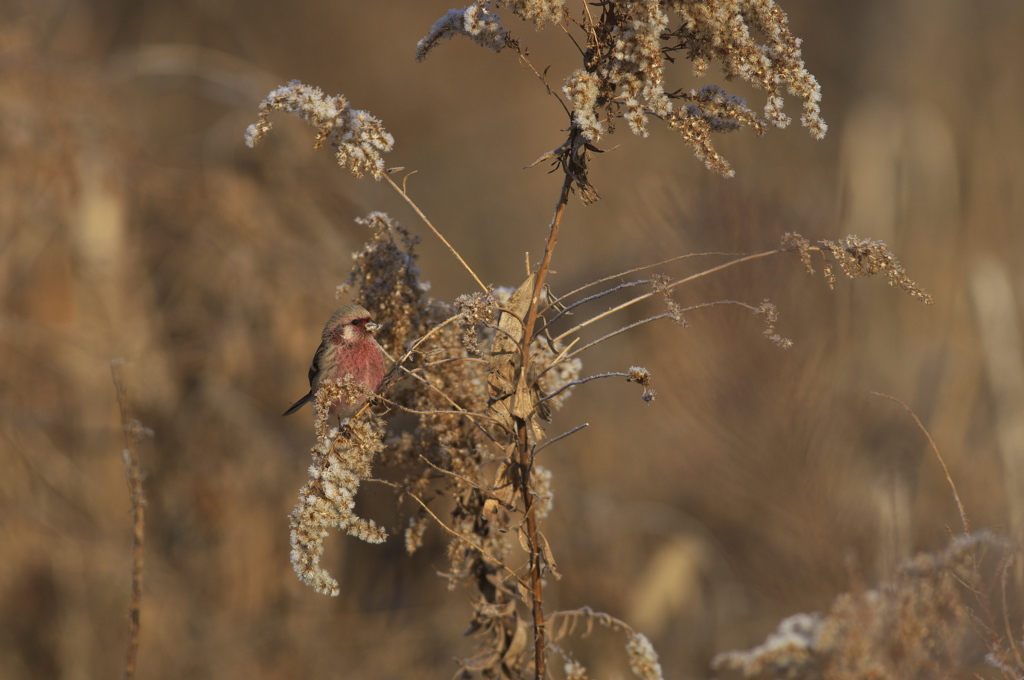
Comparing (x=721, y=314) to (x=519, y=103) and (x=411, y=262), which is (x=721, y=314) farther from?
(x=519, y=103)

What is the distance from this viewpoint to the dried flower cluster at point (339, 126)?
1.12 m

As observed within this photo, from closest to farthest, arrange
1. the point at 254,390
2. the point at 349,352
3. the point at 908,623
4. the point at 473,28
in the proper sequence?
the point at 473,28
the point at 908,623
the point at 349,352
the point at 254,390

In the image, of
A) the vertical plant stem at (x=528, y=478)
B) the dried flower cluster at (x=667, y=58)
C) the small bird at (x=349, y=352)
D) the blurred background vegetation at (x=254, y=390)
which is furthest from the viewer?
the blurred background vegetation at (x=254, y=390)

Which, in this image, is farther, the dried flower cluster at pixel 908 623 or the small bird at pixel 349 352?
the small bird at pixel 349 352

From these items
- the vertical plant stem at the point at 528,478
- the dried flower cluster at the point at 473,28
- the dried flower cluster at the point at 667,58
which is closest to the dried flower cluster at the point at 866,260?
the dried flower cluster at the point at 667,58

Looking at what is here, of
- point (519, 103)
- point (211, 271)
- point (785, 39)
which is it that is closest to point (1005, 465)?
point (785, 39)

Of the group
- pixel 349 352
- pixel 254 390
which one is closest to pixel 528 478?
pixel 349 352

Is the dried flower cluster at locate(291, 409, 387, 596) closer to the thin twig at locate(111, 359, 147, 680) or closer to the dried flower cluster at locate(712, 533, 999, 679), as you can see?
the thin twig at locate(111, 359, 147, 680)

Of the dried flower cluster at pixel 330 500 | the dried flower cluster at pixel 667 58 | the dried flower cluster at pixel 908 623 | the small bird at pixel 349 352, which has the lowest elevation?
the dried flower cluster at pixel 908 623

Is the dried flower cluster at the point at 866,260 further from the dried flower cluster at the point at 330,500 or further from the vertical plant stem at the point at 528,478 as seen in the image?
the dried flower cluster at the point at 330,500

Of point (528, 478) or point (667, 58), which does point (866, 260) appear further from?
point (528, 478)

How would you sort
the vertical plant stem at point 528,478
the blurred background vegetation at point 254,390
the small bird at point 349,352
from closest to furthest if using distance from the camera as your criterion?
the vertical plant stem at point 528,478
the small bird at point 349,352
the blurred background vegetation at point 254,390

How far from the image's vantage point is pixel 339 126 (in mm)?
1147

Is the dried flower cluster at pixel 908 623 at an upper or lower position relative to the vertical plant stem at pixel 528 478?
lower
